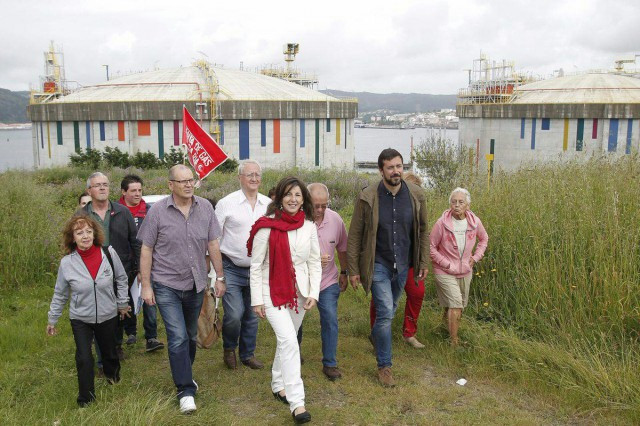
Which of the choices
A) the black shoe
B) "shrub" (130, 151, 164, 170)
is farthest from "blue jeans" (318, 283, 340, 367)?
"shrub" (130, 151, 164, 170)

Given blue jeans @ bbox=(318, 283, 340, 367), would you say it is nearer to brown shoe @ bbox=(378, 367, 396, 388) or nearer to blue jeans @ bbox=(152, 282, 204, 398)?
brown shoe @ bbox=(378, 367, 396, 388)

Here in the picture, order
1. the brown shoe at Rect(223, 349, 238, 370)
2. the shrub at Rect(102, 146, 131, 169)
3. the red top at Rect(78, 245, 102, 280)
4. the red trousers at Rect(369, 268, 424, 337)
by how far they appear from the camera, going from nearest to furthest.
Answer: the red top at Rect(78, 245, 102, 280), the brown shoe at Rect(223, 349, 238, 370), the red trousers at Rect(369, 268, 424, 337), the shrub at Rect(102, 146, 131, 169)

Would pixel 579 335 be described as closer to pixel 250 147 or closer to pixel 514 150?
pixel 250 147

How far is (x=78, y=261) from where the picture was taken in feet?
16.9

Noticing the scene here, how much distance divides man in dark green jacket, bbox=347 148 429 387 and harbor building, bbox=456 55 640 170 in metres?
30.6

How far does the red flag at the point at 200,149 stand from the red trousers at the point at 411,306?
4576mm

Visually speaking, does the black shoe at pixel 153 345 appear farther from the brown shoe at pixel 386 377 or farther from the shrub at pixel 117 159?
the shrub at pixel 117 159

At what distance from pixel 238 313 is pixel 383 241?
4.81 ft

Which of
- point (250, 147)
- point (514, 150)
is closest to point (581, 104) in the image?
point (514, 150)

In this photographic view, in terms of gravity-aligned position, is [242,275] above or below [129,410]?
above

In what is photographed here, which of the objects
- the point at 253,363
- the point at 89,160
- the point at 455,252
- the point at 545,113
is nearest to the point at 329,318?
the point at 253,363

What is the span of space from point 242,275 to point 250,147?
99.0 ft

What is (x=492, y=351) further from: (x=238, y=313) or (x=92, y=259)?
(x=92, y=259)

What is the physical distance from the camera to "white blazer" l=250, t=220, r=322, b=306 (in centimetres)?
497
